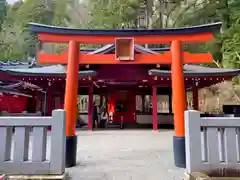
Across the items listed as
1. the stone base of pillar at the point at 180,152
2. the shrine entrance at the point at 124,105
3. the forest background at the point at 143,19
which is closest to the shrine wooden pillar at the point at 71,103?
the stone base of pillar at the point at 180,152

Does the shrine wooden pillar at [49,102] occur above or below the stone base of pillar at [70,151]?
above

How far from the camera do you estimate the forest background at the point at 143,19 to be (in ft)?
73.3

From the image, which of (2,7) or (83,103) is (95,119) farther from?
(2,7)

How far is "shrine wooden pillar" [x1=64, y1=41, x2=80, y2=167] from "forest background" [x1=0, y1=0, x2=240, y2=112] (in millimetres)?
17946

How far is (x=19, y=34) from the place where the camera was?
35.1 metres

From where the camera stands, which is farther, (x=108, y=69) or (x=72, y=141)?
(x=108, y=69)

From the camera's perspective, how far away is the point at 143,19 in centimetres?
3103

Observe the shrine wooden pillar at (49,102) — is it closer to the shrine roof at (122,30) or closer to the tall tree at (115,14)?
the shrine roof at (122,30)

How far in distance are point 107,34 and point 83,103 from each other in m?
15.1

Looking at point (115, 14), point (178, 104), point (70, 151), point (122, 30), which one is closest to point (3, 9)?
point (115, 14)

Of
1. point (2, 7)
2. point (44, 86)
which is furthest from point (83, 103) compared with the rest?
point (2, 7)

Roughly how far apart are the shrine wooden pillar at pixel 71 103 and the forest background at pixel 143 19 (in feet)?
58.9

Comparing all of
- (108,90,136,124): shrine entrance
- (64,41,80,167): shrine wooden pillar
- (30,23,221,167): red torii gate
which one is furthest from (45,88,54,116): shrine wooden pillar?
(64,41,80,167): shrine wooden pillar

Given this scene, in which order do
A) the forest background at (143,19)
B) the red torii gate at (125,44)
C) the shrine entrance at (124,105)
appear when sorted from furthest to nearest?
the forest background at (143,19)
the shrine entrance at (124,105)
the red torii gate at (125,44)
